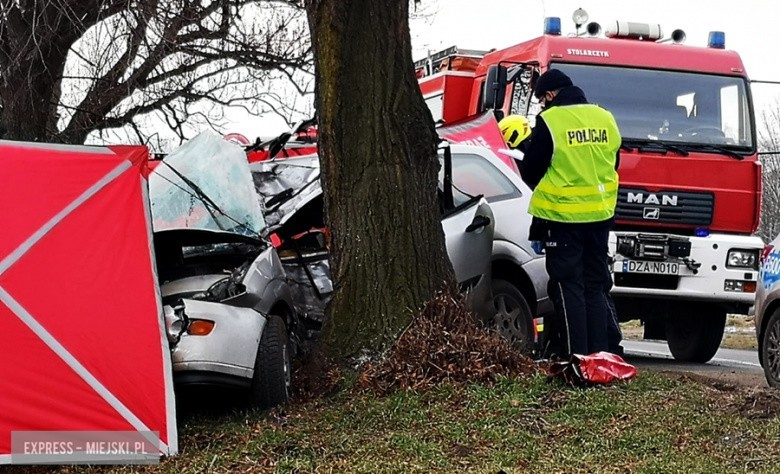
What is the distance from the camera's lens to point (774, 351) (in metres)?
7.71

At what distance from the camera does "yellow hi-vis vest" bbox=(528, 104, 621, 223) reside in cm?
671

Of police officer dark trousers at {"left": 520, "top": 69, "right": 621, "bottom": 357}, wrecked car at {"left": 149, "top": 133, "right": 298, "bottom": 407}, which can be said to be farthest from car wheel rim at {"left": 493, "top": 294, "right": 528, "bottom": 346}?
wrecked car at {"left": 149, "top": 133, "right": 298, "bottom": 407}

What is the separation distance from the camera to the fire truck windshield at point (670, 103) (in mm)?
9766

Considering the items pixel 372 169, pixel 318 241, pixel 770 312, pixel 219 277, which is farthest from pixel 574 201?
pixel 219 277

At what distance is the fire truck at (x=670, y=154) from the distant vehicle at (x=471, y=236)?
1210 millimetres

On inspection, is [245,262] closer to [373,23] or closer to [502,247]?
[373,23]

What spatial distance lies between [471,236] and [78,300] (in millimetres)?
3385

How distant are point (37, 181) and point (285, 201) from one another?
2.82 m

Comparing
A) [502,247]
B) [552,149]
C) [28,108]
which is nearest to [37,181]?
[552,149]

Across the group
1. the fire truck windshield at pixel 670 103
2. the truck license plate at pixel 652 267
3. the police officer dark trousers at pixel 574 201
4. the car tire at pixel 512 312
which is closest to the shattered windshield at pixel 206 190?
the police officer dark trousers at pixel 574 201

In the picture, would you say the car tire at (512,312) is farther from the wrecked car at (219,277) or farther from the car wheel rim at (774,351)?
the wrecked car at (219,277)

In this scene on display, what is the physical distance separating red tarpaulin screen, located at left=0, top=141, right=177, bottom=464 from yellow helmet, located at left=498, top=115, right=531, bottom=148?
4.56m

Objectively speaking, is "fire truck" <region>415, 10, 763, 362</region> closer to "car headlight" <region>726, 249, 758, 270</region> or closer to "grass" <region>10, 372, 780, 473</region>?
"car headlight" <region>726, 249, 758, 270</region>

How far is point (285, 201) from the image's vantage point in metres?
7.75
